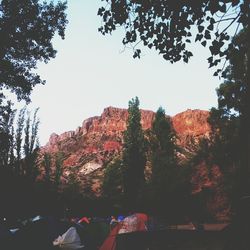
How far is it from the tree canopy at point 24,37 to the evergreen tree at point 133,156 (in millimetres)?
30031

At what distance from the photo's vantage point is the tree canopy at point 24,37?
13.1m

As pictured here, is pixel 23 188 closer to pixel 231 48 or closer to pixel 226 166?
pixel 226 166

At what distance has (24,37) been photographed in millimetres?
13898

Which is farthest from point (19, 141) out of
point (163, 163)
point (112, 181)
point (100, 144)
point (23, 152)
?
point (100, 144)

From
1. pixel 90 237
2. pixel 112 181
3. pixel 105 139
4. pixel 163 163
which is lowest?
pixel 90 237

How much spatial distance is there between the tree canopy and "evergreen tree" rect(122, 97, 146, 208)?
3003cm

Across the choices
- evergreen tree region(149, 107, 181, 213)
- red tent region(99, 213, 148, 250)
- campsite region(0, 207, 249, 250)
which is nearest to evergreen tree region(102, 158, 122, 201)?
evergreen tree region(149, 107, 181, 213)

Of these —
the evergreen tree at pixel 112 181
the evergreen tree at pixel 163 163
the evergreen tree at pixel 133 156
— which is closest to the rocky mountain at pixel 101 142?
the evergreen tree at pixel 112 181

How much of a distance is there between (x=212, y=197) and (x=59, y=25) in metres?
12.7

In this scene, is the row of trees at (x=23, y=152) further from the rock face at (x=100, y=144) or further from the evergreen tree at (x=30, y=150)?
the rock face at (x=100, y=144)

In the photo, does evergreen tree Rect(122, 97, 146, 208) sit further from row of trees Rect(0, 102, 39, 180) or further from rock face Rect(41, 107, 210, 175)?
rock face Rect(41, 107, 210, 175)

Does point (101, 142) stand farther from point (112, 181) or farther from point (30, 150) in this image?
point (30, 150)

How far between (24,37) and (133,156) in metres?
37.0

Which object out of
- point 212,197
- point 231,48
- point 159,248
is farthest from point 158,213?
point 231,48
